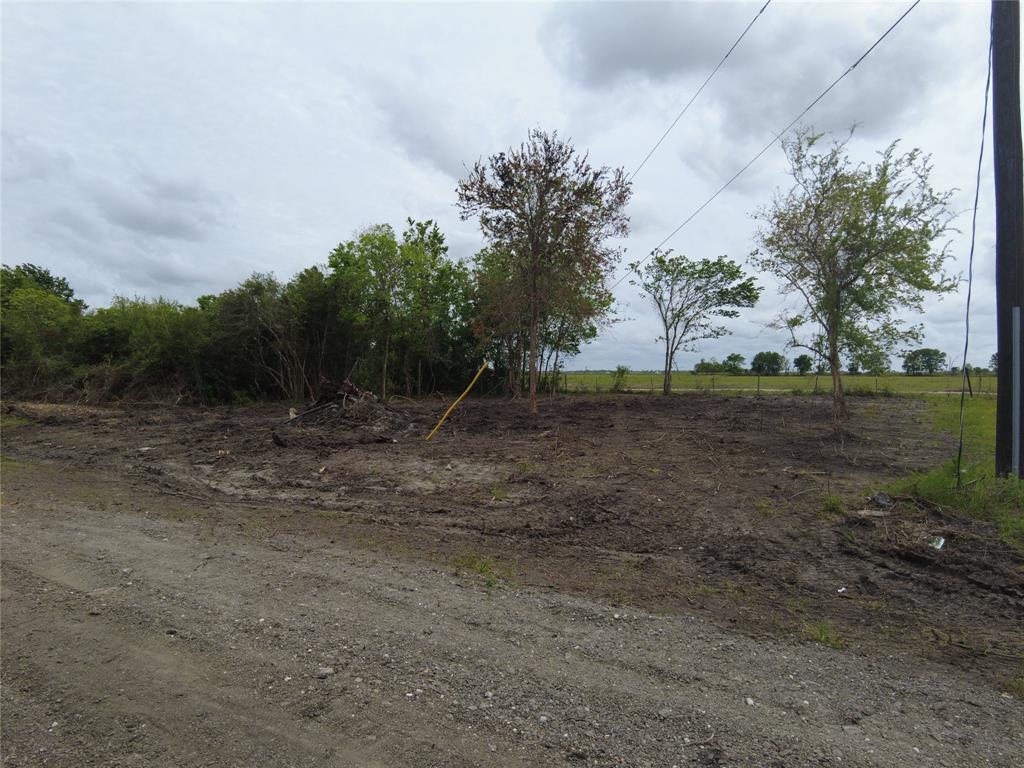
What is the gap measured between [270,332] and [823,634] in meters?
22.9

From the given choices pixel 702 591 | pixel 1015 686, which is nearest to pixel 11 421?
pixel 702 591

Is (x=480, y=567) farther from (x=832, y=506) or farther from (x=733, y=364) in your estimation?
(x=733, y=364)

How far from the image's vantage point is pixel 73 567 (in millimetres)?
4438

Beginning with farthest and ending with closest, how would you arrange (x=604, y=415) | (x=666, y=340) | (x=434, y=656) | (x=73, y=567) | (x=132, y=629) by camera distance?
(x=666, y=340)
(x=604, y=415)
(x=73, y=567)
(x=132, y=629)
(x=434, y=656)

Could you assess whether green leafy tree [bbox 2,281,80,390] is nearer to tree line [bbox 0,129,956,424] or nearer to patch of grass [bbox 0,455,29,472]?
tree line [bbox 0,129,956,424]

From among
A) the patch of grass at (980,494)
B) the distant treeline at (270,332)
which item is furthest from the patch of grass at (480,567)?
the distant treeline at (270,332)

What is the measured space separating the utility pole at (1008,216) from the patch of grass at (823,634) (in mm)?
4178

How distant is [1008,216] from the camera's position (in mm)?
5875

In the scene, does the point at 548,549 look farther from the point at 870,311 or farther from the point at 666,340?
the point at 666,340

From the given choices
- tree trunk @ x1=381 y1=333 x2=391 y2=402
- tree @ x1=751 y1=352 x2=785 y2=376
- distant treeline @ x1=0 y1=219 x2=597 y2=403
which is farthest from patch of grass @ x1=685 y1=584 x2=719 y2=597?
tree @ x1=751 y1=352 x2=785 y2=376

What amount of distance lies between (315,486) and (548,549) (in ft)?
14.4

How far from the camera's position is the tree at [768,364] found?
4919 centimetres

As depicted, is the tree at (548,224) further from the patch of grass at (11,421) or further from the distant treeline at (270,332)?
the patch of grass at (11,421)

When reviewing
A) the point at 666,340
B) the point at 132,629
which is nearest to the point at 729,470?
the point at 132,629
